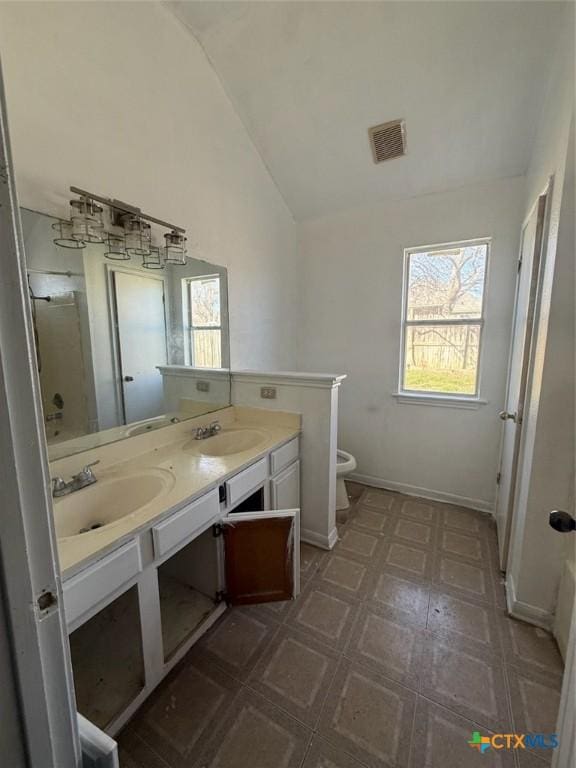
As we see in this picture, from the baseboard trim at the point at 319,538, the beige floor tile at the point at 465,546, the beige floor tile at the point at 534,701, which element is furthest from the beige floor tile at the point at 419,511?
the beige floor tile at the point at 534,701

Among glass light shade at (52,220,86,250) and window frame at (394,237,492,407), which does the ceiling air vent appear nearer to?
window frame at (394,237,492,407)

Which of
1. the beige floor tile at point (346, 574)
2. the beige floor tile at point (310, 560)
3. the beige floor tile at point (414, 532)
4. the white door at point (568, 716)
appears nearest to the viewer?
the white door at point (568, 716)

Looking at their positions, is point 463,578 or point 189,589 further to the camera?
point 463,578

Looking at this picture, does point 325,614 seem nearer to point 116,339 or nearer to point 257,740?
point 257,740

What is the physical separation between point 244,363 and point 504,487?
1946 millimetres

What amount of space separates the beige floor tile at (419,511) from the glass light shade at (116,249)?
8.33 ft

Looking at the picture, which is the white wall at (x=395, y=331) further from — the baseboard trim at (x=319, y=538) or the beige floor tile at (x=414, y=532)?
the baseboard trim at (x=319, y=538)

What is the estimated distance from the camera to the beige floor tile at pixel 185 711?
114 centimetres

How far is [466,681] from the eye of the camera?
1.34 m

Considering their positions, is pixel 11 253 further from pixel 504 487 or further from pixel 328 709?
pixel 504 487

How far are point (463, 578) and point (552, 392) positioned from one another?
1.19 m

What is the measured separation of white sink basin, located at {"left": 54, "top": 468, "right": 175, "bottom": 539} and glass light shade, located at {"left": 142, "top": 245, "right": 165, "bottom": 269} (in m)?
1.04

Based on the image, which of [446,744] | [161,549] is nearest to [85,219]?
[161,549]

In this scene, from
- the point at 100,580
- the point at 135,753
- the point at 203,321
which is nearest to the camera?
the point at 100,580
